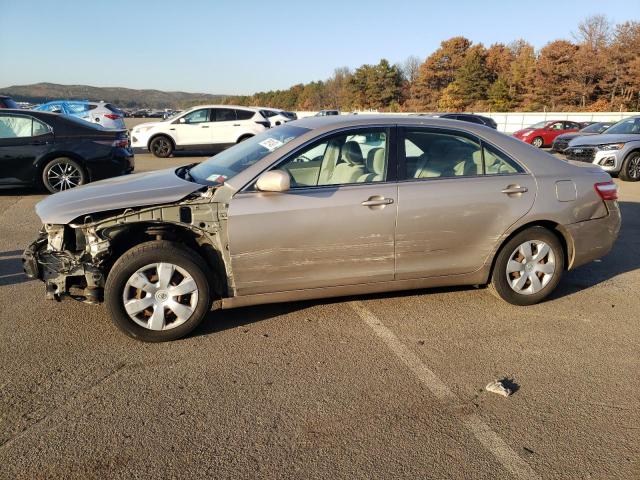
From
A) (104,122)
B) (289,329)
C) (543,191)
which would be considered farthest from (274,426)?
(104,122)

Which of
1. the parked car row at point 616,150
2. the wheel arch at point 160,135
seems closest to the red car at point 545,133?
the parked car row at point 616,150

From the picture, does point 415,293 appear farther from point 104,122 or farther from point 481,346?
point 104,122

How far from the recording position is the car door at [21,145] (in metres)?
8.43

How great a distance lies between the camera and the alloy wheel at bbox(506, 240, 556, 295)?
4289 millimetres

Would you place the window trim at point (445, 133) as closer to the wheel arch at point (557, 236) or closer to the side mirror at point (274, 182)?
the wheel arch at point (557, 236)

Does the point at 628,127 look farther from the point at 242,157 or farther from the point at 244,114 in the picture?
the point at 242,157

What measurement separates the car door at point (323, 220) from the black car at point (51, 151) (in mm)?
6287

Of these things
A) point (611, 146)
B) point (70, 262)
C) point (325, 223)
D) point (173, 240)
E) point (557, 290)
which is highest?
point (611, 146)

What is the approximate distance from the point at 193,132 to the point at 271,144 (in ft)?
42.5

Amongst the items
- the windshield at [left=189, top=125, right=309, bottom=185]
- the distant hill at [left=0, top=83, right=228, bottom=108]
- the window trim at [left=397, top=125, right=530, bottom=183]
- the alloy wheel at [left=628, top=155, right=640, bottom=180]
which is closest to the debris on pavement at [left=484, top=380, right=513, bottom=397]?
the window trim at [left=397, top=125, right=530, bottom=183]

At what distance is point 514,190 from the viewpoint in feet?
13.7

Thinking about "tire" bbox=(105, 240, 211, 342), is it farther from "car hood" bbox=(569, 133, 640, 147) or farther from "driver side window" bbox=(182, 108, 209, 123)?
"driver side window" bbox=(182, 108, 209, 123)

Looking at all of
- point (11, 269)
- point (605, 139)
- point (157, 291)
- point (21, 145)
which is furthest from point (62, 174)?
point (605, 139)

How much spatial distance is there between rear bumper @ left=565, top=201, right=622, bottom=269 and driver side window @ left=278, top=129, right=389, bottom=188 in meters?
1.82
